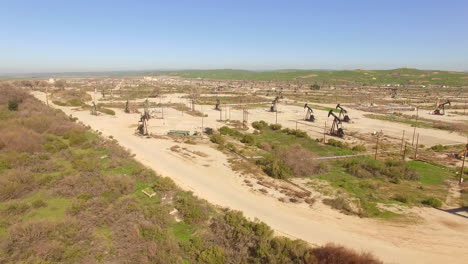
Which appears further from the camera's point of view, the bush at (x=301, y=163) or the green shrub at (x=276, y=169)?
the bush at (x=301, y=163)

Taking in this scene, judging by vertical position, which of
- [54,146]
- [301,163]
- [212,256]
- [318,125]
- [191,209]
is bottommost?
[318,125]

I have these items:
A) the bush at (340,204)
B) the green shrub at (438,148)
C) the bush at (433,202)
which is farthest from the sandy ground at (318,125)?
the bush at (340,204)

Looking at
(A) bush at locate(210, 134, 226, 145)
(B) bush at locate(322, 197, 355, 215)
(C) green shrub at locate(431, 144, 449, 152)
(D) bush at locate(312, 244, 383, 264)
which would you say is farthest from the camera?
(A) bush at locate(210, 134, 226, 145)

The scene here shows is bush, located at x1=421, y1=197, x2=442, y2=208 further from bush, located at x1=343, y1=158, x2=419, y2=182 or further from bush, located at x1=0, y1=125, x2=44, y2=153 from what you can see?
bush, located at x1=0, y1=125, x2=44, y2=153

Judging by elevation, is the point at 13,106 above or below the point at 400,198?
above

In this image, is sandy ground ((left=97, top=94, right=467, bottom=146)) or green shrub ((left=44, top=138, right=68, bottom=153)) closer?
green shrub ((left=44, top=138, right=68, bottom=153))

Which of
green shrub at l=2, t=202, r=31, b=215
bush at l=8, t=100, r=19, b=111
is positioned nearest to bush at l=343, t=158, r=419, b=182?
green shrub at l=2, t=202, r=31, b=215

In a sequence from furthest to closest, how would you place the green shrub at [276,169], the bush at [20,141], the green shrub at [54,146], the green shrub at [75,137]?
the green shrub at [75,137], the green shrub at [54,146], the bush at [20,141], the green shrub at [276,169]

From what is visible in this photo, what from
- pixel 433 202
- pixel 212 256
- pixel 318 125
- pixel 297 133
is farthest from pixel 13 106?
pixel 433 202

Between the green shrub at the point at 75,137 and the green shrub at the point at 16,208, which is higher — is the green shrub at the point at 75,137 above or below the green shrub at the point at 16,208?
above

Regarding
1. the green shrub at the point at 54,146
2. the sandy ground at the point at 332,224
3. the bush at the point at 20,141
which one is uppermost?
the bush at the point at 20,141

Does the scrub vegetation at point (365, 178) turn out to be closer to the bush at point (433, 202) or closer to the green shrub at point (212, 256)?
the bush at point (433, 202)

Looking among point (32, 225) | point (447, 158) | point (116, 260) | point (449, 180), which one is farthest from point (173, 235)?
point (447, 158)

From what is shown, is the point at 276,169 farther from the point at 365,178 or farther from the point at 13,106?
the point at 13,106
